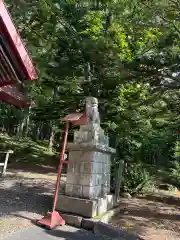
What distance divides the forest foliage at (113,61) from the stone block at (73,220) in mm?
3193

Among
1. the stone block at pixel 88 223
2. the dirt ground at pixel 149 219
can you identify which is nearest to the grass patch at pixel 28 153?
the dirt ground at pixel 149 219

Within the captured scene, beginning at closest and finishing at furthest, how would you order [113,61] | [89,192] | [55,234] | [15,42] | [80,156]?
1. [15,42]
2. [55,234]
3. [89,192]
4. [80,156]
5. [113,61]

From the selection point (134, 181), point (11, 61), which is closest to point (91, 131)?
point (11, 61)

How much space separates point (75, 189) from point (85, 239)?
1.52 meters

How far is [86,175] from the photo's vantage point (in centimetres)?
676

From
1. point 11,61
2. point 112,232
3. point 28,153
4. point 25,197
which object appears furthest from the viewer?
point 28,153

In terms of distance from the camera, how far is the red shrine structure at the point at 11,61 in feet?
11.0

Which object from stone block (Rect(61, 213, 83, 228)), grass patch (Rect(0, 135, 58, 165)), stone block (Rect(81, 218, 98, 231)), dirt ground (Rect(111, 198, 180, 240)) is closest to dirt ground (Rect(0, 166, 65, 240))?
stone block (Rect(61, 213, 83, 228))

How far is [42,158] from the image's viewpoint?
16844 mm

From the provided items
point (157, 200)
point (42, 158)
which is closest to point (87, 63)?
point (157, 200)

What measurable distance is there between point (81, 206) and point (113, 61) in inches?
184

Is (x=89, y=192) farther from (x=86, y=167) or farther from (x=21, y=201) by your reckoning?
(x=21, y=201)

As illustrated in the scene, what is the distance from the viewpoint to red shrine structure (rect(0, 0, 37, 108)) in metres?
3.35

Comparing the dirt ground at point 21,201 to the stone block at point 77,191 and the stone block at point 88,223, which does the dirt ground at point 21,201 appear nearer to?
the stone block at point 77,191
